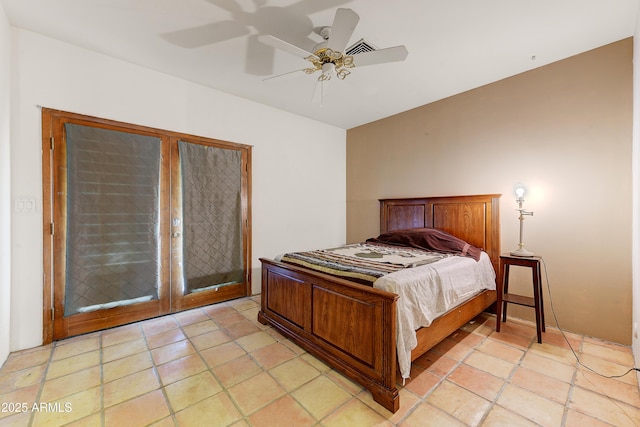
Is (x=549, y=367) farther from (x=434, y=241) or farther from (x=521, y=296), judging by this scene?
(x=434, y=241)

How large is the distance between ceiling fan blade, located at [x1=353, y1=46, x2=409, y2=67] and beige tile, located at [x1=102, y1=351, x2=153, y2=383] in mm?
2950

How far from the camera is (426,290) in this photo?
1.99m

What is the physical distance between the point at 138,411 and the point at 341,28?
2758 millimetres

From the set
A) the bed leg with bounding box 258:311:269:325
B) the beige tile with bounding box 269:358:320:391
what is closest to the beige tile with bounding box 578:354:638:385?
the beige tile with bounding box 269:358:320:391

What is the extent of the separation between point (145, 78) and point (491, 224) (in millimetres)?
4162

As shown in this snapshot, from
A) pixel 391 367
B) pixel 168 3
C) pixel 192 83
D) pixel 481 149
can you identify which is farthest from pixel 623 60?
pixel 192 83

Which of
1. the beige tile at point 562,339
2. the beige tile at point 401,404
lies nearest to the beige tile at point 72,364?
the beige tile at point 401,404

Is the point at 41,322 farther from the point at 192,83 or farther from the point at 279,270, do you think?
the point at 192,83

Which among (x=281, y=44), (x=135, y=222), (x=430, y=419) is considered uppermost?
(x=281, y=44)

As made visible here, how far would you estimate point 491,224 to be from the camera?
122 inches

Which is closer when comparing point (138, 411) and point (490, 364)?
point (138, 411)

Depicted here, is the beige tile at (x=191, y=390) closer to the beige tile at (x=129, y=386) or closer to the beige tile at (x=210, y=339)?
the beige tile at (x=129, y=386)

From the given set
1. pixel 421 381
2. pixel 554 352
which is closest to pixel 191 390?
pixel 421 381

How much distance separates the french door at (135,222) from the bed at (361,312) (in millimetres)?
963
